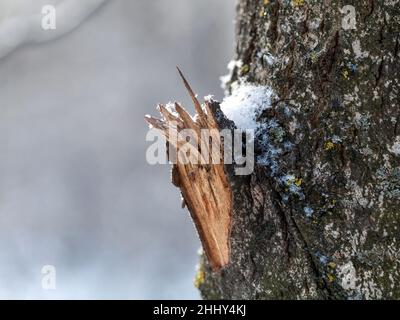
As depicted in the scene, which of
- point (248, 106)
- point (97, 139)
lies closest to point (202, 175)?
point (248, 106)

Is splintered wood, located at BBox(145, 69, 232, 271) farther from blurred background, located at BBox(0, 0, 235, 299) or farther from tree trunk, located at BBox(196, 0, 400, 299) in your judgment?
blurred background, located at BBox(0, 0, 235, 299)

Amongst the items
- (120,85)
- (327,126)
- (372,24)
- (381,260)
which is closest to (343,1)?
(372,24)

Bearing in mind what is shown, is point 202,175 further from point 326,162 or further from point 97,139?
point 97,139

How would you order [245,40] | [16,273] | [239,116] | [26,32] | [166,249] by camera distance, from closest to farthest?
[239,116], [245,40], [16,273], [166,249], [26,32]

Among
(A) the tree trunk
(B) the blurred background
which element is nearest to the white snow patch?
(A) the tree trunk

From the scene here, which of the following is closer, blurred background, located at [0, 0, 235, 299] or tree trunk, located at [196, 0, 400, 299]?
tree trunk, located at [196, 0, 400, 299]

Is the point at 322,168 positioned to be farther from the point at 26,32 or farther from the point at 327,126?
the point at 26,32
